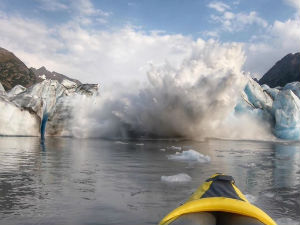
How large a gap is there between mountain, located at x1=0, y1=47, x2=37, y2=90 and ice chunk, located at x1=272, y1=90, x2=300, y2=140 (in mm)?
135338

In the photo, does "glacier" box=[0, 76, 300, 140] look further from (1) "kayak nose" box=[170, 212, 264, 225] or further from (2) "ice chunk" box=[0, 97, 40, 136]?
(1) "kayak nose" box=[170, 212, 264, 225]

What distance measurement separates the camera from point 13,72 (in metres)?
161

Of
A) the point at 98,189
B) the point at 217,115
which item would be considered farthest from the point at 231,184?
the point at 217,115

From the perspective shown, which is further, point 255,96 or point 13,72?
point 13,72

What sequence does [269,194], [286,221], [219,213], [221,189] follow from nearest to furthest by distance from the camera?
1. [219,213]
2. [221,189]
3. [286,221]
4. [269,194]

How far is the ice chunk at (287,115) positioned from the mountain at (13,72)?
135 metres

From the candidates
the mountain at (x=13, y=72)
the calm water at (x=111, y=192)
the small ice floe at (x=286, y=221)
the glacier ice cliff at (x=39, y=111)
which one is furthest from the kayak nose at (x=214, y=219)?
the mountain at (x=13, y=72)

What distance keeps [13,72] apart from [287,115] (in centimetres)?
15280

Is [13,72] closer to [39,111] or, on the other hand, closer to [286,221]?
[39,111]

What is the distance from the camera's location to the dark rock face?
418 ft

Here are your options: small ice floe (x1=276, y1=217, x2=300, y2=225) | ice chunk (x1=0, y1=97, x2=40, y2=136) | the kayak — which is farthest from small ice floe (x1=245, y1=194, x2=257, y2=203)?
ice chunk (x1=0, y1=97, x2=40, y2=136)

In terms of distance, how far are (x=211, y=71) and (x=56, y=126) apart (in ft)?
56.6

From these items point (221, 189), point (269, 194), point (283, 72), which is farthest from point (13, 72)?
point (221, 189)

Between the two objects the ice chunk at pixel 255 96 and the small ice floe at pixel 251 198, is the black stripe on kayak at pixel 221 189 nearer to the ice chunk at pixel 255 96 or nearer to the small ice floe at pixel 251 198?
the small ice floe at pixel 251 198
